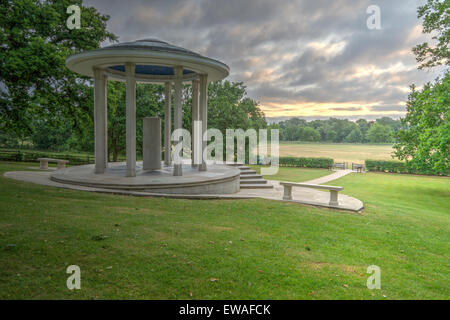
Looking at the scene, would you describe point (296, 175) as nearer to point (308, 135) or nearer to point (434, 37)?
point (434, 37)

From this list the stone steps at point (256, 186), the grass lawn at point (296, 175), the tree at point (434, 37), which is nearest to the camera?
the stone steps at point (256, 186)

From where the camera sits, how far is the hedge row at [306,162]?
40562 mm

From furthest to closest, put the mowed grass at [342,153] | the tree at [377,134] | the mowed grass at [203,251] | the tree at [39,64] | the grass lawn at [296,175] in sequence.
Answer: the tree at [377,134] < the mowed grass at [342,153] < the grass lawn at [296,175] < the tree at [39,64] < the mowed grass at [203,251]

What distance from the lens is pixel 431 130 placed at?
1299 centimetres

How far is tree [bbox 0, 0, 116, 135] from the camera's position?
13.1 meters

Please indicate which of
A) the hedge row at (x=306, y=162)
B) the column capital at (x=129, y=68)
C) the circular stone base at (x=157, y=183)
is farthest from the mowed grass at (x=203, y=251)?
the hedge row at (x=306, y=162)

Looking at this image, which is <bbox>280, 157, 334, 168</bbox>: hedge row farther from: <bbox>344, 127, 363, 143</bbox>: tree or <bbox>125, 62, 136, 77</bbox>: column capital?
<bbox>344, 127, 363, 143</bbox>: tree

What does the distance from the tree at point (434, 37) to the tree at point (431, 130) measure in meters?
1.99

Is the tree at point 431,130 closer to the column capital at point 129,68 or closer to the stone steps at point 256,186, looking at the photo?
the stone steps at point 256,186

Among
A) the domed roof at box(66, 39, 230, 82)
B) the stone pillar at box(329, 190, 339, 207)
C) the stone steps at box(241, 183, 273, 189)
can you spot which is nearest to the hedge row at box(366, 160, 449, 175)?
the stone steps at box(241, 183, 273, 189)

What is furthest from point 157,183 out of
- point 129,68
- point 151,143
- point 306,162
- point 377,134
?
point 377,134

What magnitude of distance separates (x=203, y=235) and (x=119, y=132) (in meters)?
24.5

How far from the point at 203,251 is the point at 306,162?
128ft

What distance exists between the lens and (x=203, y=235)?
6020mm
